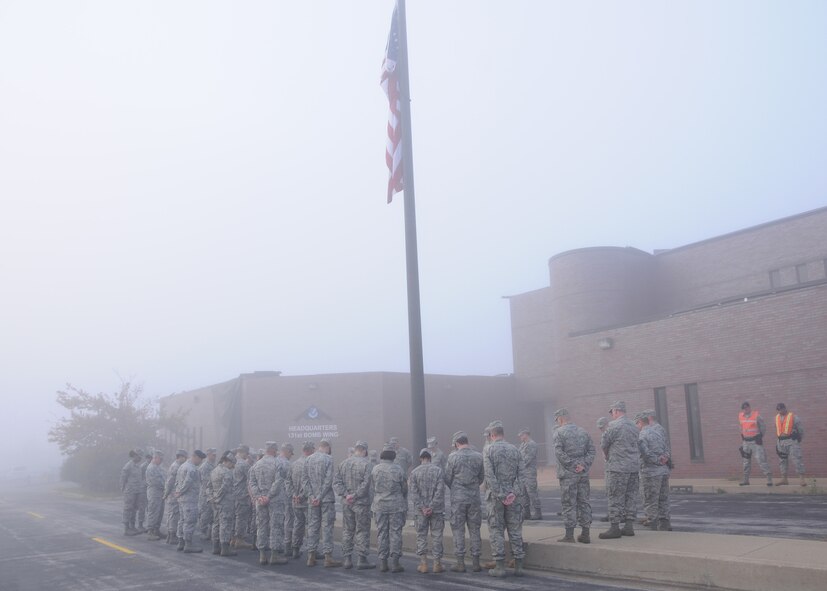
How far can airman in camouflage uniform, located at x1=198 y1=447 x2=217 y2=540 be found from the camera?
14.8 metres

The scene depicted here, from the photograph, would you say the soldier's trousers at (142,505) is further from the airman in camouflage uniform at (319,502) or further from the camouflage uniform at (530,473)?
the camouflage uniform at (530,473)

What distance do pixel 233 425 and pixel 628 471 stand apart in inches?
1131

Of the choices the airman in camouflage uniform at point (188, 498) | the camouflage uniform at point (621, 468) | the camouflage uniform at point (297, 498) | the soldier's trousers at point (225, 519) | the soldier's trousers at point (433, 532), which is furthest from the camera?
the airman in camouflage uniform at point (188, 498)

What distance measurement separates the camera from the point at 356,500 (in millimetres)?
11117

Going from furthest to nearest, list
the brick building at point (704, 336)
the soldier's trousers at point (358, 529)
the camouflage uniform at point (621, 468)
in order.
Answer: the brick building at point (704, 336) < the soldier's trousers at point (358, 529) < the camouflage uniform at point (621, 468)

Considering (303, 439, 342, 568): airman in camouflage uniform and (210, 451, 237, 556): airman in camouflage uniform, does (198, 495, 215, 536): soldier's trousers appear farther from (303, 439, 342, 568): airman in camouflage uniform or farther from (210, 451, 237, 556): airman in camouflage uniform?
(303, 439, 342, 568): airman in camouflage uniform

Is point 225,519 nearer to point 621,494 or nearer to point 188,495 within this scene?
point 188,495

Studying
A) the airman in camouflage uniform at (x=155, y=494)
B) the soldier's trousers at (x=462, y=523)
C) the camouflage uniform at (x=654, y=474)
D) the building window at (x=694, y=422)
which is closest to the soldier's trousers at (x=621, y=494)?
the camouflage uniform at (x=654, y=474)

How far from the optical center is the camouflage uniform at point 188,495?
14.2m

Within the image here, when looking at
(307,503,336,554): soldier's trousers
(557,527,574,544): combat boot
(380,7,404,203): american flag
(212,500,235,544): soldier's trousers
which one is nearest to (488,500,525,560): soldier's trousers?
(557,527,574,544): combat boot

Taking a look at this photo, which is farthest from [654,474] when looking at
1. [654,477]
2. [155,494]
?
[155,494]

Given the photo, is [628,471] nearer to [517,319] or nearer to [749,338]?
[749,338]

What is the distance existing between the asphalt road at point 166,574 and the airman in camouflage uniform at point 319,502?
0.40m

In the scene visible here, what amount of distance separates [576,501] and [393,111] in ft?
25.3
